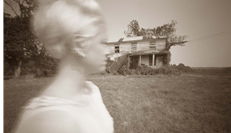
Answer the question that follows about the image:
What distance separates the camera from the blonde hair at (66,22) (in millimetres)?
485

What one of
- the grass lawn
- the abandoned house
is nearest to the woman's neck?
the abandoned house

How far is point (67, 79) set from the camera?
1.76 feet

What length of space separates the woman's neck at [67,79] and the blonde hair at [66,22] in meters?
0.06

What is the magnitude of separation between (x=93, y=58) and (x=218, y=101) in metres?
3.33

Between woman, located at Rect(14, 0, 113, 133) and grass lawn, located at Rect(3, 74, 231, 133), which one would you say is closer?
woman, located at Rect(14, 0, 113, 133)

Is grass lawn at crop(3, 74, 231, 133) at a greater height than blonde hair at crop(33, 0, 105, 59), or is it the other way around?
blonde hair at crop(33, 0, 105, 59)

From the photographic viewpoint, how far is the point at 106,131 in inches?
23.1

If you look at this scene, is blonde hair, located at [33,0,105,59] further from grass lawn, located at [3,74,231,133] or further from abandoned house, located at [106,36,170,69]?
grass lawn, located at [3,74,231,133]

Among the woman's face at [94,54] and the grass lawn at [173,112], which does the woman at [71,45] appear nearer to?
the woman's face at [94,54]

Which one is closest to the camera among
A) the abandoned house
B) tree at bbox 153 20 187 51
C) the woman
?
the woman

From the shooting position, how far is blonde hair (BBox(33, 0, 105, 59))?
1.59 feet

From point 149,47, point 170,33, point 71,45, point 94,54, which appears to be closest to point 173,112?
point 149,47

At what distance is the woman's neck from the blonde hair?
2.3 inches

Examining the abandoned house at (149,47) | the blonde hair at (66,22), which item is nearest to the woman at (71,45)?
the blonde hair at (66,22)
